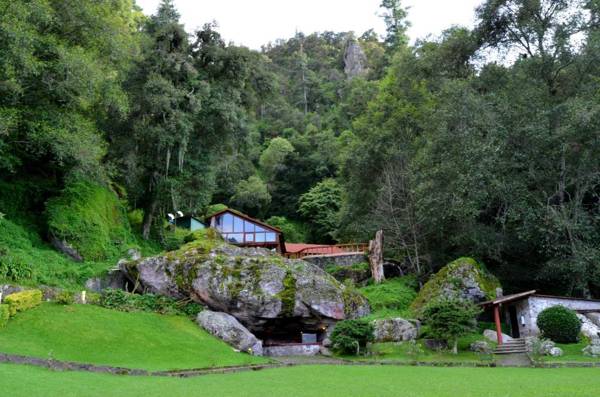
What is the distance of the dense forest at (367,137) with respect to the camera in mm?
25562

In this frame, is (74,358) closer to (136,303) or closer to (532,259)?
(136,303)

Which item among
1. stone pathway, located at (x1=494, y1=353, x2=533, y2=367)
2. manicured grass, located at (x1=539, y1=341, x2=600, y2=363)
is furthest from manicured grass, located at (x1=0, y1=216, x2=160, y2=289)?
manicured grass, located at (x1=539, y1=341, x2=600, y2=363)

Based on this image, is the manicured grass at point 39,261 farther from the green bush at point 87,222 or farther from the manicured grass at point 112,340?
the manicured grass at point 112,340

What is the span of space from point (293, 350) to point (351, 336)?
328 cm

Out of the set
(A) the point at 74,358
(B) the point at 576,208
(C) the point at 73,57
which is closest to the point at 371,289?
(B) the point at 576,208

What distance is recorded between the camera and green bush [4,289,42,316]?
62.6 ft

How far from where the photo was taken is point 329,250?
39656 mm

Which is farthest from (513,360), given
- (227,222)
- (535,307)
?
(227,222)

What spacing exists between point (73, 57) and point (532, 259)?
93.9 feet

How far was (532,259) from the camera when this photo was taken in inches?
1230

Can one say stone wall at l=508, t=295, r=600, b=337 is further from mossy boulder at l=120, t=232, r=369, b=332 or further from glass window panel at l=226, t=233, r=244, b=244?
glass window panel at l=226, t=233, r=244, b=244

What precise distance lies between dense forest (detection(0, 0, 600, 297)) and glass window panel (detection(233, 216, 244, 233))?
12.6 feet

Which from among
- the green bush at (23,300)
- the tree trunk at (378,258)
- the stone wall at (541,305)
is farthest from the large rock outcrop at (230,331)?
the stone wall at (541,305)

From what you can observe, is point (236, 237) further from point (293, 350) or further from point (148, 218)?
point (293, 350)
